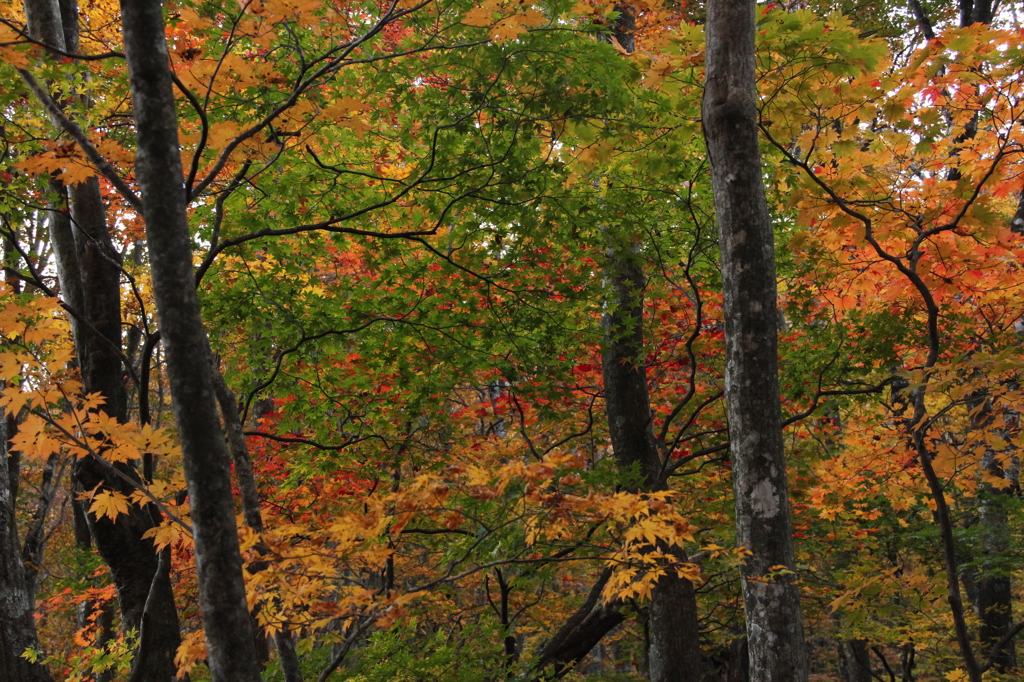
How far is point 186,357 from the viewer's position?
2.24 m

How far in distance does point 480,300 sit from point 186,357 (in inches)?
193

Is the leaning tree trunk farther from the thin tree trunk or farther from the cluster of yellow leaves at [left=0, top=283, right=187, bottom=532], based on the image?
the cluster of yellow leaves at [left=0, top=283, right=187, bottom=532]

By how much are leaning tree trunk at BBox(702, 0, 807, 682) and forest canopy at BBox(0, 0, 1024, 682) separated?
19 mm

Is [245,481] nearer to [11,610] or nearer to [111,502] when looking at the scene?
[111,502]

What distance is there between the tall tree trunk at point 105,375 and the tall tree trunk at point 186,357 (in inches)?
112

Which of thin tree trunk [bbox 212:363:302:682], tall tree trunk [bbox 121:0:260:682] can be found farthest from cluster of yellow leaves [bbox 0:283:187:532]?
thin tree trunk [bbox 212:363:302:682]

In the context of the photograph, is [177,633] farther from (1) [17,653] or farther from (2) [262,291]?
(2) [262,291]

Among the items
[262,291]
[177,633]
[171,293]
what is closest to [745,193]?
[171,293]

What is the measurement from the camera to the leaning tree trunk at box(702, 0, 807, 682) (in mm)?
3363

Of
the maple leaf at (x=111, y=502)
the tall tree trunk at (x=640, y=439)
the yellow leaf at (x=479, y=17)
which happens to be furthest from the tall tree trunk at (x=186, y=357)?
the tall tree trunk at (x=640, y=439)

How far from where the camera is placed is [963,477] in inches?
364

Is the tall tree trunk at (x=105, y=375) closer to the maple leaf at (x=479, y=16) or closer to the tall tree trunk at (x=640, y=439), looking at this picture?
the maple leaf at (x=479, y=16)

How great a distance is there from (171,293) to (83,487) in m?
3.37

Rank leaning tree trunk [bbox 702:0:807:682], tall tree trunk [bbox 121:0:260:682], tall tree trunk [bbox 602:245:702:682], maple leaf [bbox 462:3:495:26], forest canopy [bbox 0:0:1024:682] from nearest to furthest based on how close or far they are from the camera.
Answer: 1. tall tree trunk [bbox 121:0:260:682]
2. forest canopy [bbox 0:0:1024:682]
3. leaning tree trunk [bbox 702:0:807:682]
4. maple leaf [bbox 462:3:495:26]
5. tall tree trunk [bbox 602:245:702:682]
